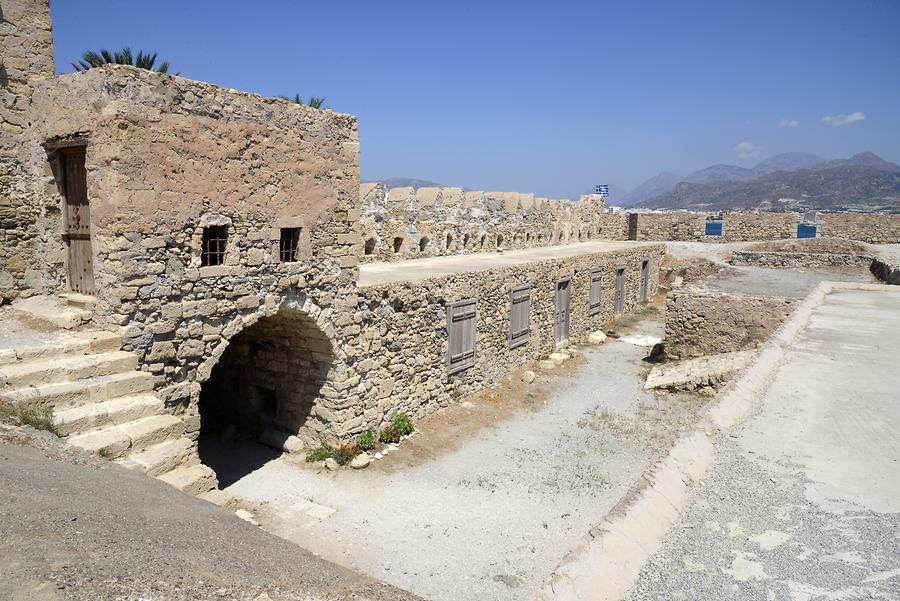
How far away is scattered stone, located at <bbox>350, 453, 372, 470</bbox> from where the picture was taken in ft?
30.3

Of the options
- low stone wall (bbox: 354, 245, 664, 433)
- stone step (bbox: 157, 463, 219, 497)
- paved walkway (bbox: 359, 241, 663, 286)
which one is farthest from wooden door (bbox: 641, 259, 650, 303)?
stone step (bbox: 157, 463, 219, 497)

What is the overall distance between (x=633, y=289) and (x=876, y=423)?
1708 cm

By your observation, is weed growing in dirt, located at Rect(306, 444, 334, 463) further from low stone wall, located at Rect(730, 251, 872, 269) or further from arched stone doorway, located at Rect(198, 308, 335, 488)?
low stone wall, located at Rect(730, 251, 872, 269)

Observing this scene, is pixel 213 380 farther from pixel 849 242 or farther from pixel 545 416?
pixel 849 242

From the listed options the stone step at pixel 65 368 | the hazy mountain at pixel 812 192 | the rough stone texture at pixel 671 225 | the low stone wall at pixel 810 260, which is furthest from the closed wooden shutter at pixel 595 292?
the hazy mountain at pixel 812 192

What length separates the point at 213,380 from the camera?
11273 mm

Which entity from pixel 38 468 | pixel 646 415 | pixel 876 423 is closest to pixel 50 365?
pixel 38 468

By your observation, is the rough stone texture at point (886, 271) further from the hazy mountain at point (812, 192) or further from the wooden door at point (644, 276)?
the hazy mountain at point (812, 192)

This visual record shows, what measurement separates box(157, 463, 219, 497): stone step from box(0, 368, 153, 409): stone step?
108cm

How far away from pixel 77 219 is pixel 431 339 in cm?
606

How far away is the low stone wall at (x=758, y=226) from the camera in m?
30.7

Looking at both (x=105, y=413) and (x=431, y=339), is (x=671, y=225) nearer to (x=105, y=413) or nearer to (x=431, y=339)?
(x=431, y=339)

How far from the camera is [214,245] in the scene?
7.68 metres

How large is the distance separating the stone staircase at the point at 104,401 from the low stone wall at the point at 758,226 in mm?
30947
